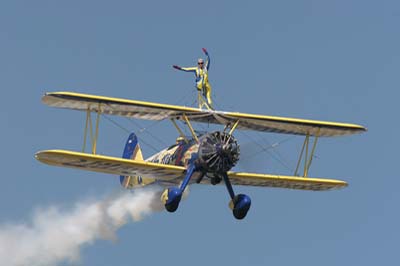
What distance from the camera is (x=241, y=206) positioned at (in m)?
42.1

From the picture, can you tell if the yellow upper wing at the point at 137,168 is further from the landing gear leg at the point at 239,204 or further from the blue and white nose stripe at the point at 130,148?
the blue and white nose stripe at the point at 130,148

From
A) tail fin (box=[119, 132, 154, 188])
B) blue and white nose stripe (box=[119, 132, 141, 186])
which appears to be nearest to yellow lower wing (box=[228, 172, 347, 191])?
tail fin (box=[119, 132, 154, 188])

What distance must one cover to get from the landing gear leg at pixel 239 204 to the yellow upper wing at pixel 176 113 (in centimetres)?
236

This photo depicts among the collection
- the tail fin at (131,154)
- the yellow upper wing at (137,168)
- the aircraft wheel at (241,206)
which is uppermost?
the tail fin at (131,154)

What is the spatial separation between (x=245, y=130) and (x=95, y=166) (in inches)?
244

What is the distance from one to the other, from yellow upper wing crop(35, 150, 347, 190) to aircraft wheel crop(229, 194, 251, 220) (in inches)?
54.5

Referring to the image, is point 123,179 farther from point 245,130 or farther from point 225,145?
point 225,145

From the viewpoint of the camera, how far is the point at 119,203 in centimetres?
4959

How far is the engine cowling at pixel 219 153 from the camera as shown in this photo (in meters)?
41.2

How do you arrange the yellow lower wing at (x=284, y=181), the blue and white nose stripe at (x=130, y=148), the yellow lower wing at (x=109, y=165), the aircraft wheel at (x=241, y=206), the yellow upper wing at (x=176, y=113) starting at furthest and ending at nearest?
the blue and white nose stripe at (x=130, y=148) → the yellow lower wing at (x=284, y=181) → the yellow upper wing at (x=176, y=113) → the aircraft wheel at (x=241, y=206) → the yellow lower wing at (x=109, y=165)

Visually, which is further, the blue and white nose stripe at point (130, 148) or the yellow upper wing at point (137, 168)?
the blue and white nose stripe at point (130, 148)

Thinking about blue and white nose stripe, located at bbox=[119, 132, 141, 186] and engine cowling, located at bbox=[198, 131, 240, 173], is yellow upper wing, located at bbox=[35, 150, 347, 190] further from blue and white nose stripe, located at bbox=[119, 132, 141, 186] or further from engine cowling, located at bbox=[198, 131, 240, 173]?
blue and white nose stripe, located at bbox=[119, 132, 141, 186]

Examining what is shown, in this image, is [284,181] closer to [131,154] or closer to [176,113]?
[176,113]

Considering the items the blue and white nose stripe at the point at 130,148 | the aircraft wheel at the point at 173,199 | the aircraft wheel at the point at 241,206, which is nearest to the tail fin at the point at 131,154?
the blue and white nose stripe at the point at 130,148
